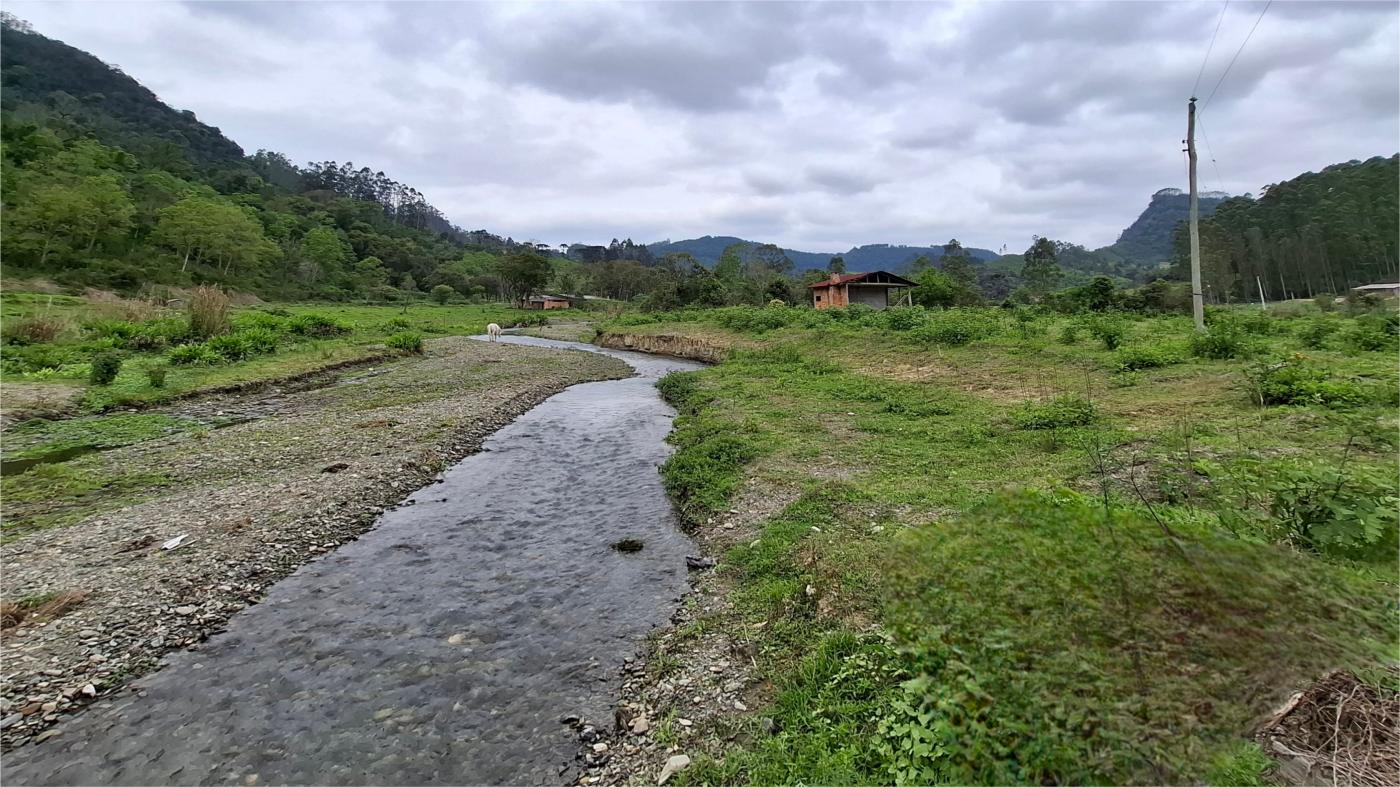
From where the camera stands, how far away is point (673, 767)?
4668mm

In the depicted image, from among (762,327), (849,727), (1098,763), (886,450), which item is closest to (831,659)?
(849,727)

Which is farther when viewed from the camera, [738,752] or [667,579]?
[667,579]

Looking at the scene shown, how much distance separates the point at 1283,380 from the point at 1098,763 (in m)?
12.8

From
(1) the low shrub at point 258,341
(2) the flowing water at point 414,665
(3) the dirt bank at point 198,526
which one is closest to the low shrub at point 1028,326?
(2) the flowing water at point 414,665

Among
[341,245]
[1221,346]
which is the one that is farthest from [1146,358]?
[341,245]

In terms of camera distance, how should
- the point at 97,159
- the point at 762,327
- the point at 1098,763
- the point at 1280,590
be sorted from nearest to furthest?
the point at 1098,763
the point at 1280,590
the point at 762,327
the point at 97,159

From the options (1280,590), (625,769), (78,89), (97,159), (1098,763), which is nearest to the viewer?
(1098,763)

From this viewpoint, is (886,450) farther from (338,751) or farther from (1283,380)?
(338,751)

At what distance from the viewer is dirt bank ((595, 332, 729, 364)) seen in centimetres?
3644

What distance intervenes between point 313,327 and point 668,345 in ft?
73.5

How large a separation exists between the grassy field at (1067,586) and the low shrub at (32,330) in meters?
29.1

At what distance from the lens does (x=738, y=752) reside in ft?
15.2

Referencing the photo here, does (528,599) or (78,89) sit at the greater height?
(78,89)

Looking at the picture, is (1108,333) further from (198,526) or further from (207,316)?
(207,316)
